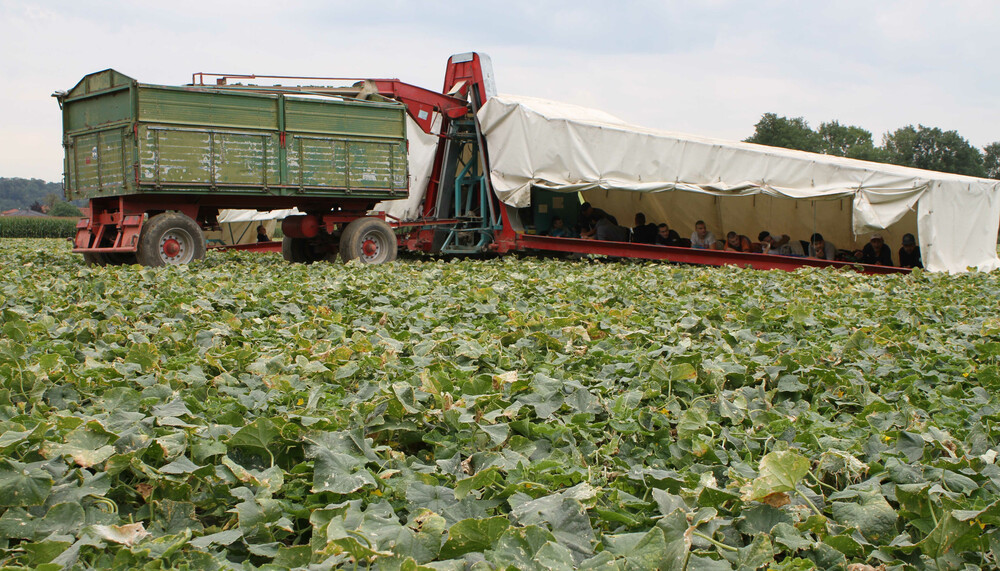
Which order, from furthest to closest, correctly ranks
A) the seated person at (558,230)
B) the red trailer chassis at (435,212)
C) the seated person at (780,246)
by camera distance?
1. the seated person at (558,230)
2. the seated person at (780,246)
3. the red trailer chassis at (435,212)

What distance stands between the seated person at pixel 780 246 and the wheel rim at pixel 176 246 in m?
10.3

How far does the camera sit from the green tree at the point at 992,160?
265 feet

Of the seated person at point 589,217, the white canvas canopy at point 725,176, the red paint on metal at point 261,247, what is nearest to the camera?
the white canvas canopy at point 725,176

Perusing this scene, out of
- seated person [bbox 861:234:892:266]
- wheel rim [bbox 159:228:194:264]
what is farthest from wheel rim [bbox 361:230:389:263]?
seated person [bbox 861:234:892:266]

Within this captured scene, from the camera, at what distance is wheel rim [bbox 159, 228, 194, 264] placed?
1076 cm

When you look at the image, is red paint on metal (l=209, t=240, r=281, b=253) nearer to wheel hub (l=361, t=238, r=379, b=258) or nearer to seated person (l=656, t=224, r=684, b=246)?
wheel hub (l=361, t=238, r=379, b=258)

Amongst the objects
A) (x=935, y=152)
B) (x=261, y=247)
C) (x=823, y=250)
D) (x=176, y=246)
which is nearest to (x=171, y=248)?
(x=176, y=246)

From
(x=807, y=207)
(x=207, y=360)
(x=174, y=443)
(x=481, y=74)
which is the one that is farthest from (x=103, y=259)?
(x=807, y=207)

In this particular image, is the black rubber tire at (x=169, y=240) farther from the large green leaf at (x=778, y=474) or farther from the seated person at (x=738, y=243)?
the large green leaf at (x=778, y=474)

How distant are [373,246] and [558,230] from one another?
13.1 ft

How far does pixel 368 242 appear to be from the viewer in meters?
12.9

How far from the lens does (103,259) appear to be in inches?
450

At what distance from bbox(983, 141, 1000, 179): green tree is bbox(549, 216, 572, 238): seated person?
8274 cm

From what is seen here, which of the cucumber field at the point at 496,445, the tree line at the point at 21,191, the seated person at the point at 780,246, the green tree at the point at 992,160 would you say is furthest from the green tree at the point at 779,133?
the tree line at the point at 21,191
